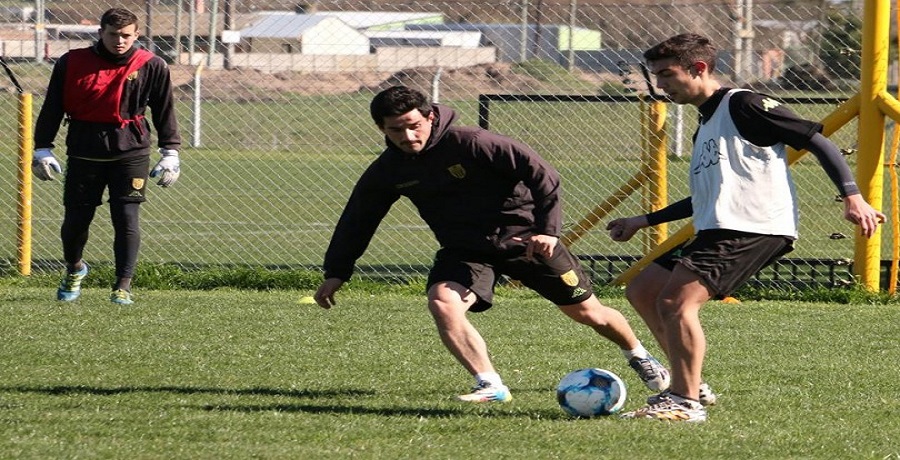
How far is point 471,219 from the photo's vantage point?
18.4 ft

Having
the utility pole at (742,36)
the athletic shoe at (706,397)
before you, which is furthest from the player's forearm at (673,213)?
the utility pole at (742,36)

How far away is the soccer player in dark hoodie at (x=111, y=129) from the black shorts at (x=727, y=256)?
13.2 ft

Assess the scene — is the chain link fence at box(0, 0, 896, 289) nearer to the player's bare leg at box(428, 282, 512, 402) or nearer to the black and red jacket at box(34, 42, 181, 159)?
the black and red jacket at box(34, 42, 181, 159)

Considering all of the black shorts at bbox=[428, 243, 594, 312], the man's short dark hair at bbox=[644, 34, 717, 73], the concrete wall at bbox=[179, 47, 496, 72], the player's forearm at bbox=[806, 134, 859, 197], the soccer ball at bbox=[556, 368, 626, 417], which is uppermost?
the man's short dark hair at bbox=[644, 34, 717, 73]

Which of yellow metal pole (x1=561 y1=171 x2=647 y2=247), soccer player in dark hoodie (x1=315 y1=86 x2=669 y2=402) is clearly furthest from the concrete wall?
soccer player in dark hoodie (x1=315 y1=86 x2=669 y2=402)

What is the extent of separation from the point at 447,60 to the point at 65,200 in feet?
57.7

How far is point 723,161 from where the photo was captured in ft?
16.7

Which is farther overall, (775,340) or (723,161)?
(775,340)

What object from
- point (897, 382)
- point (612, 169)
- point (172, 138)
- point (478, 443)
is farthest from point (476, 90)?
point (478, 443)

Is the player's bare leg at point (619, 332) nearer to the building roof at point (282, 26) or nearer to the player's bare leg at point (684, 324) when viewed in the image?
the player's bare leg at point (684, 324)

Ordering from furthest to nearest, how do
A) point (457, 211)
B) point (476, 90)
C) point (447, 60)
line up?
point (447, 60), point (476, 90), point (457, 211)

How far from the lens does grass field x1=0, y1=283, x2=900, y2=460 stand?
4.73 m

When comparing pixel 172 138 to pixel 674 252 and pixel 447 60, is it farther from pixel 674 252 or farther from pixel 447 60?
pixel 447 60

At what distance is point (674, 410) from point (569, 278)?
0.79 meters
